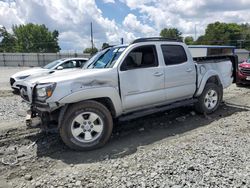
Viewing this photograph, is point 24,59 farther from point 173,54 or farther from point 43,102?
point 43,102

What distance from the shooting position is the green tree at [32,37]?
3076 inches

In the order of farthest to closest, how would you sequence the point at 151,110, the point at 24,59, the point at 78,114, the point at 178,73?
the point at 24,59, the point at 178,73, the point at 151,110, the point at 78,114

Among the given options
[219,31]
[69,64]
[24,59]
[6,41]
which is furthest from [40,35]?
[69,64]

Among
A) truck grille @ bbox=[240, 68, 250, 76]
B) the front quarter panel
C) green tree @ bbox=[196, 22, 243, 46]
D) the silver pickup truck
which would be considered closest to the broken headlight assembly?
the silver pickup truck

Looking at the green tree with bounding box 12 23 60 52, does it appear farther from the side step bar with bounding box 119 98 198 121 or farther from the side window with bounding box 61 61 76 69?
the side step bar with bounding box 119 98 198 121

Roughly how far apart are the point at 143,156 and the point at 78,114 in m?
1.35

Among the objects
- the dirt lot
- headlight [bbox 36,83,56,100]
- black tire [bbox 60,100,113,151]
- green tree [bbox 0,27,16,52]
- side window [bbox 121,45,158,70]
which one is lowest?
the dirt lot

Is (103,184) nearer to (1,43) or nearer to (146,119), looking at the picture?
(146,119)

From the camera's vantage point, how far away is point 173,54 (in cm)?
622

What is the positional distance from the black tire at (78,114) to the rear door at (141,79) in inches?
21.4

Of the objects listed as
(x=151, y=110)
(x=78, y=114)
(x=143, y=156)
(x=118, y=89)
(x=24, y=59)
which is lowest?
(x=143, y=156)

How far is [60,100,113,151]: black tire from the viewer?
469 cm

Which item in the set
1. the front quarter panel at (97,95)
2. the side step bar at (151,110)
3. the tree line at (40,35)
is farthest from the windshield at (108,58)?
the tree line at (40,35)

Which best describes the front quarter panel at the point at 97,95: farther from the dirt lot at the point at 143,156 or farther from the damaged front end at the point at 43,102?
the dirt lot at the point at 143,156
